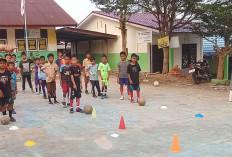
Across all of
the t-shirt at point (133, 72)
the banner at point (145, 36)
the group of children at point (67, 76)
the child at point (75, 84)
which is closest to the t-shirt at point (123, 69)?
the group of children at point (67, 76)

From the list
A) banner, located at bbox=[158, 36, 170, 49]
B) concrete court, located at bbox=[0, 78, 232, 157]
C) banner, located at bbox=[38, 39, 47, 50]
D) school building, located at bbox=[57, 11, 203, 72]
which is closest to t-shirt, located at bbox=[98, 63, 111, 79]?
concrete court, located at bbox=[0, 78, 232, 157]

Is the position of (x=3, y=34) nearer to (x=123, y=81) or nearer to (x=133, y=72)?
(x=123, y=81)

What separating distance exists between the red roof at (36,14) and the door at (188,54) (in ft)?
26.2

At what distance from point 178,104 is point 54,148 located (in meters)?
4.94

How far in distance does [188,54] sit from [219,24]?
7459 millimetres

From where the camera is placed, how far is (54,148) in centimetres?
474

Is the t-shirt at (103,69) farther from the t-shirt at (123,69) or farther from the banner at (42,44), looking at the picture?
the banner at (42,44)

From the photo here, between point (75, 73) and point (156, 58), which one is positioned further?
point (156, 58)

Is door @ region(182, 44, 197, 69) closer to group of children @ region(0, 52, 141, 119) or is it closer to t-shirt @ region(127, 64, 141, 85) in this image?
group of children @ region(0, 52, 141, 119)

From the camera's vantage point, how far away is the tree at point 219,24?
11814 millimetres

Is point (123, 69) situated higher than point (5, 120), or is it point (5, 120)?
point (123, 69)

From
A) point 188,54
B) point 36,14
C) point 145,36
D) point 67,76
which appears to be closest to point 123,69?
point 67,76

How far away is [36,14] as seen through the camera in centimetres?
1875

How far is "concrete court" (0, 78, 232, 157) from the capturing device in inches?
181
